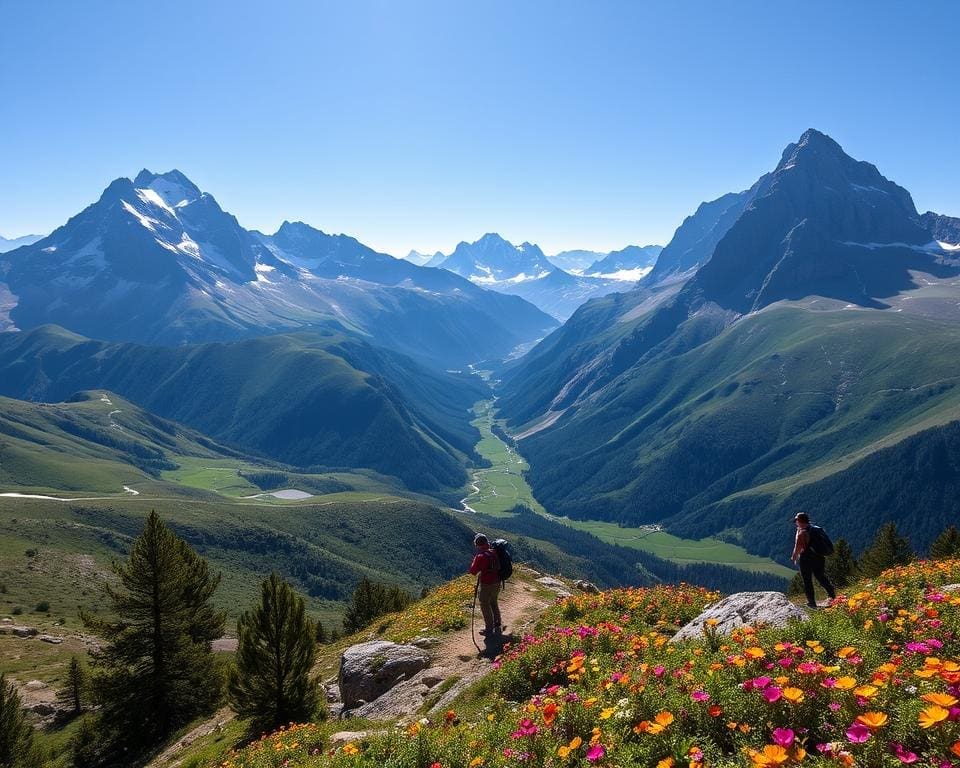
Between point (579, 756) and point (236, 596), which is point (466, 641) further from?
point (236, 596)

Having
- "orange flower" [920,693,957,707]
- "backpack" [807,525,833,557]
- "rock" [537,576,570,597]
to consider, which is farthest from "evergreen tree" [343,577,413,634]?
"orange flower" [920,693,957,707]

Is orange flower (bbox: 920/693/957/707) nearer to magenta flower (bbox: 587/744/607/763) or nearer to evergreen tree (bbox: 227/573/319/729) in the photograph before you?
magenta flower (bbox: 587/744/607/763)

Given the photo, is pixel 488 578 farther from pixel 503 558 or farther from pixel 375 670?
pixel 375 670

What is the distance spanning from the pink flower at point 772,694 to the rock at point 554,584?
31886 mm

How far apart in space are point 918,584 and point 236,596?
202 metres

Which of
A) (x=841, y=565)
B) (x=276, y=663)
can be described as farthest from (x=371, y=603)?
(x=841, y=565)

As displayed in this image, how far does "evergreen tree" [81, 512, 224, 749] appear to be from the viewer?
37.2 m

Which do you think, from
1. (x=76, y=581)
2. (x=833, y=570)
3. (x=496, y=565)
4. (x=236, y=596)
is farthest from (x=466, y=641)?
(x=236, y=596)

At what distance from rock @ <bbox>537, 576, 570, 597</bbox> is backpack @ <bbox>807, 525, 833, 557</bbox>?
19.4 m

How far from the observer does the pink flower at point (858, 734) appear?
20.4ft

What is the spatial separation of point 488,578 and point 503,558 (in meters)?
1.09

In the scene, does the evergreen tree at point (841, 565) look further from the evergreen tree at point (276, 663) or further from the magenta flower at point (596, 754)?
the magenta flower at point (596, 754)

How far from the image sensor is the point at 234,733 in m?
27.7

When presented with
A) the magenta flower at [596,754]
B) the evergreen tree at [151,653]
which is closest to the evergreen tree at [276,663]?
the evergreen tree at [151,653]
